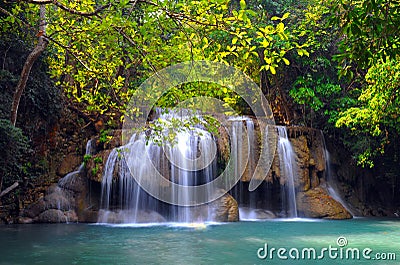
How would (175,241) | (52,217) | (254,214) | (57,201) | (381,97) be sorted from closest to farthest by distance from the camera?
(175,241)
(381,97)
(52,217)
(57,201)
(254,214)

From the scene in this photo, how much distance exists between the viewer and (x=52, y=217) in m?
11.5

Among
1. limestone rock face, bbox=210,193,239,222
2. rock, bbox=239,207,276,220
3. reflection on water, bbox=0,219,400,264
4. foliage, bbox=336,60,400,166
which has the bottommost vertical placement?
reflection on water, bbox=0,219,400,264

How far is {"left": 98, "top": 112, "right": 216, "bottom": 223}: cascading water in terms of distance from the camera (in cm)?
1181

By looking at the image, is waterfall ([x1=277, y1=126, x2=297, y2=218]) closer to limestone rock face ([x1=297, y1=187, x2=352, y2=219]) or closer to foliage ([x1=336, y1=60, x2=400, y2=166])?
limestone rock face ([x1=297, y1=187, x2=352, y2=219])

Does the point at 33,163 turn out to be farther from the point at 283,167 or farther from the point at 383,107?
the point at 383,107

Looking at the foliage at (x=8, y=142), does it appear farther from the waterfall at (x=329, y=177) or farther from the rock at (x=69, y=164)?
the waterfall at (x=329, y=177)

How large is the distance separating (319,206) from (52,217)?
8165 millimetres

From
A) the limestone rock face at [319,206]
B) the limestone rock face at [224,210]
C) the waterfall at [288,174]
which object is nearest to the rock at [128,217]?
the limestone rock face at [224,210]

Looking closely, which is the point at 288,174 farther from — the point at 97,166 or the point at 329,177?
the point at 97,166

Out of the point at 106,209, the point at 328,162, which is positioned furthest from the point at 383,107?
the point at 106,209

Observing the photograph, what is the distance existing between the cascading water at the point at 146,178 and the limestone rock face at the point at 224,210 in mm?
282

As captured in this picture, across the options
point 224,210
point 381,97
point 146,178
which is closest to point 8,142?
point 146,178

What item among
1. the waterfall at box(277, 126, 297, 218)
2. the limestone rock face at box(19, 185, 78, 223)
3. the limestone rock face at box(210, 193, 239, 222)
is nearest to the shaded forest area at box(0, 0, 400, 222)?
the limestone rock face at box(19, 185, 78, 223)

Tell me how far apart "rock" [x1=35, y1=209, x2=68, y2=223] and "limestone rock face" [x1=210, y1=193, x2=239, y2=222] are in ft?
14.3
